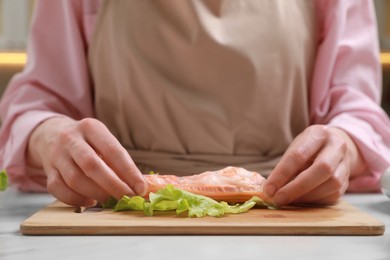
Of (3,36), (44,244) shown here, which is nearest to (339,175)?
(44,244)

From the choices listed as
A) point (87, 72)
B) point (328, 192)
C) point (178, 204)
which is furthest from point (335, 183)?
point (87, 72)

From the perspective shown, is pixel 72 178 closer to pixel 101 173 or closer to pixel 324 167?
pixel 101 173

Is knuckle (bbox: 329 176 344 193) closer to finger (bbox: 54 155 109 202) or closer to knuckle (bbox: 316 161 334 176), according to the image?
knuckle (bbox: 316 161 334 176)

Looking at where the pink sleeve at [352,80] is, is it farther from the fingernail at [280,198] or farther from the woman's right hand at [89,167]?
the woman's right hand at [89,167]

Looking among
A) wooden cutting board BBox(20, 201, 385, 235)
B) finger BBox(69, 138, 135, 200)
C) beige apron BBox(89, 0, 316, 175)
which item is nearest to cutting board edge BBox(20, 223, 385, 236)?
wooden cutting board BBox(20, 201, 385, 235)

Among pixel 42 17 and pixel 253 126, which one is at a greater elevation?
pixel 42 17

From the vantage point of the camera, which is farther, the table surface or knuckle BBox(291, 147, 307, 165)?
knuckle BBox(291, 147, 307, 165)

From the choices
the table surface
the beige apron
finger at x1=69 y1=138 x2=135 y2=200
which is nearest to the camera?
the table surface

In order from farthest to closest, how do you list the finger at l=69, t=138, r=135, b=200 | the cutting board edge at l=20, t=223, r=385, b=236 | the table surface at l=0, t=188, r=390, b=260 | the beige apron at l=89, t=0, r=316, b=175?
the beige apron at l=89, t=0, r=316, b=175
the finger at l=69, t=138, r=135, b=200
the cutting board edge at l=20, t=223, r=385, b=236
the table surface at l=0, t=188, r=390, b=260

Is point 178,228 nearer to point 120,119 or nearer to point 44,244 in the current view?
point 44,244
